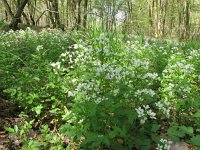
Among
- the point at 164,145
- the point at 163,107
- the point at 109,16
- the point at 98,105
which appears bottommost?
the point at 164,145

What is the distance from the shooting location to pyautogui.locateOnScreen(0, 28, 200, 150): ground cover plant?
3.25 m

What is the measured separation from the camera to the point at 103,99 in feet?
10.9

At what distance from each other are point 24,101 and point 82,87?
3.53 ft

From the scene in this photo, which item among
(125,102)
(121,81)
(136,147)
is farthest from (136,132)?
(121,81)

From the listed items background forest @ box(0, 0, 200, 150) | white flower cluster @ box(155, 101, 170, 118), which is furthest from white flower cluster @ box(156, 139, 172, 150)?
white flower cluster @ box(155, 101, 170, 118)

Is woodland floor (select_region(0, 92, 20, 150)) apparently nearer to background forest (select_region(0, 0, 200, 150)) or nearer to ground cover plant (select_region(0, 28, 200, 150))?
background forest (select_region(0, 0, 200, 150))

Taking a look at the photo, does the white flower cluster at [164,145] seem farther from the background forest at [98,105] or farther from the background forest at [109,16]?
the background forest at [109,16]

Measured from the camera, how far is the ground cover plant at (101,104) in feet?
10.7

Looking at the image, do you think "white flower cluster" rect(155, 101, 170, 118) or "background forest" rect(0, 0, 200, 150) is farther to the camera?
"white flower cluster" rect(155, 101, 170, 118)

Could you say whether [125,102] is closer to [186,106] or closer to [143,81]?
[143,81]

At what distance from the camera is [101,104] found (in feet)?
10.8

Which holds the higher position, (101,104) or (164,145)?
(101,104)

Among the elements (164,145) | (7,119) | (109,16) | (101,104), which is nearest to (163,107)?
(164,145)

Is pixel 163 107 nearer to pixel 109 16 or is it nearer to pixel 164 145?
pixel 164 145
